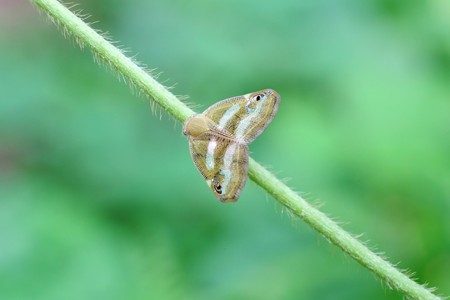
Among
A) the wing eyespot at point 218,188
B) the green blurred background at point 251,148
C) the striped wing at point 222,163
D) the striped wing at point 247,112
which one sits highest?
the striped wing at point 247,112

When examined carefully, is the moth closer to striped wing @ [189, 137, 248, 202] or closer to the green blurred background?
striped wing @ [189, 137, 248, 202]

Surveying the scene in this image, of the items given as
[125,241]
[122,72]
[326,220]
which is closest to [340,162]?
[125,241]

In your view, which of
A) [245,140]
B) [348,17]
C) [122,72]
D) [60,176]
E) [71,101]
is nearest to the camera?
[122,72]

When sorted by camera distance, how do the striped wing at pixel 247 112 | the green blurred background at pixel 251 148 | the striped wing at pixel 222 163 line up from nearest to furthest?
the striped wing at pixel 222 163
the striped wing at pixel 247 112
the green blurred background at pixel 251 148

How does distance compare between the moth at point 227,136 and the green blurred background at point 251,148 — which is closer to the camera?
the moth at point 227,136

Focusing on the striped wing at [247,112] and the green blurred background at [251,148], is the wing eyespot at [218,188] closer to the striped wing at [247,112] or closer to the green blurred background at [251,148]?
the striped wing at [247,112]

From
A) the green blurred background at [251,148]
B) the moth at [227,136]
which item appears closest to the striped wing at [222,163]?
the moth at [227,136]

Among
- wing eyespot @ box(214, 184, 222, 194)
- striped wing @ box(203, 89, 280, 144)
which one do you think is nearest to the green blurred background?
striped wing @ box(203, 89, 280, 144)

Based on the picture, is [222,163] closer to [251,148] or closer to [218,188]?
[218,188]

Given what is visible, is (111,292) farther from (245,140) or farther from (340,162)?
(245,140)
